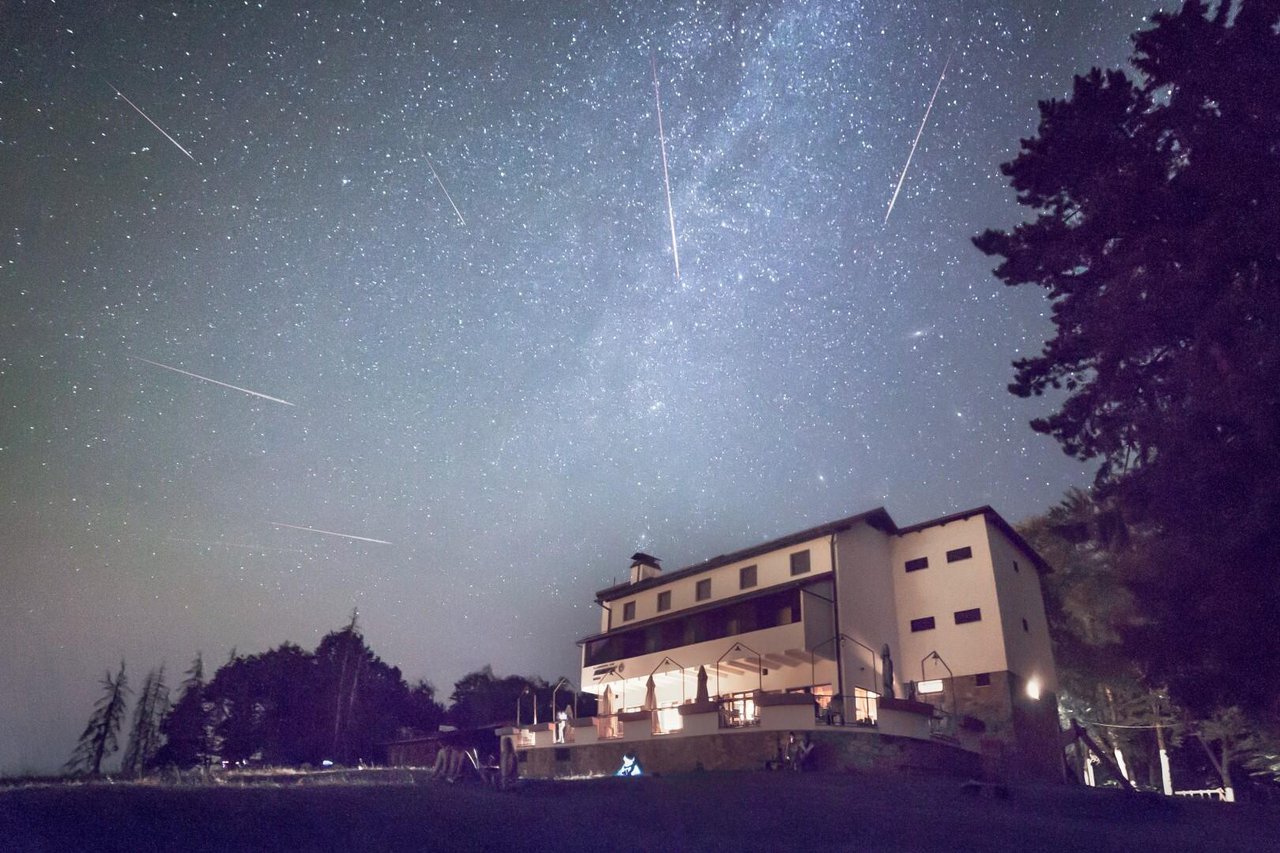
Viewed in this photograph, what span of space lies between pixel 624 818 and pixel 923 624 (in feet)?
74.3

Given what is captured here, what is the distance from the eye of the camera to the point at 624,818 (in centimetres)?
1247

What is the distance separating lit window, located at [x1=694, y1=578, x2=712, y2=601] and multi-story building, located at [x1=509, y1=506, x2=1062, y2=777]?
7cm

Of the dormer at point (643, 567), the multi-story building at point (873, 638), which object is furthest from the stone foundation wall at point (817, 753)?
the dormer at point (643, 567)

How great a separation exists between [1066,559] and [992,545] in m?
13.7

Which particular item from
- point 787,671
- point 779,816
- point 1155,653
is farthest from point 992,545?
point 779,816

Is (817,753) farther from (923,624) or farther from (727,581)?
(727,581)

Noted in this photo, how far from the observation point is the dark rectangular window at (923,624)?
31.6 metres

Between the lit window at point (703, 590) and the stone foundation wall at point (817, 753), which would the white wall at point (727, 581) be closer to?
the lit window at point (703, 590)

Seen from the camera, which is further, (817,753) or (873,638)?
(873,638)

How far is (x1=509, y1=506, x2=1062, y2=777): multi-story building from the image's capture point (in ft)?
90.3

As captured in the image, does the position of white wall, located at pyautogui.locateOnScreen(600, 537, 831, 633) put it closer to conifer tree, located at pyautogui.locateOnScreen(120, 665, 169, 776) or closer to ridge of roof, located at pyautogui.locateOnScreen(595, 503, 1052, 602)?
ridge of roof, located at pyautogui.locateOnScreen(595, 503, 1052, 602)

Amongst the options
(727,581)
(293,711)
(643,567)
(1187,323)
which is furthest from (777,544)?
(293,711)

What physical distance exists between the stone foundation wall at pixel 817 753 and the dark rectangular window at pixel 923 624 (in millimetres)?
6521

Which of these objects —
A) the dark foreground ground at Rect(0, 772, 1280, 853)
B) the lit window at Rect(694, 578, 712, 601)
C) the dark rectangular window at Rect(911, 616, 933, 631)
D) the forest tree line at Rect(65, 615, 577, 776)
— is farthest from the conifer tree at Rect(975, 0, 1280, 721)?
the forest tree line at Rect(65, 615, 577, 776)
